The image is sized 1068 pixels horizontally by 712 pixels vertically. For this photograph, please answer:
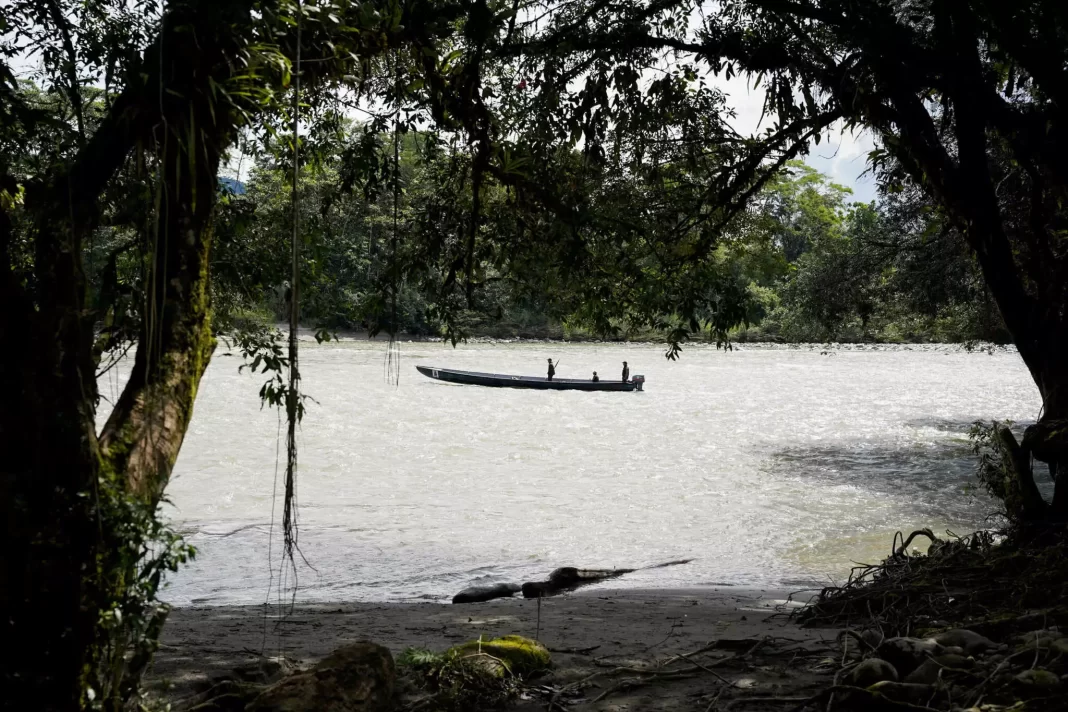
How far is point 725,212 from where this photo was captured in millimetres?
7797

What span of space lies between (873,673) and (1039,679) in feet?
2.05

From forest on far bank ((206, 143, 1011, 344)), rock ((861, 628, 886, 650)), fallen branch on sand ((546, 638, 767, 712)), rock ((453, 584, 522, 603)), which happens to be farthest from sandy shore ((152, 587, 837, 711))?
forest on far bank ((206, 143, 1011, 344))

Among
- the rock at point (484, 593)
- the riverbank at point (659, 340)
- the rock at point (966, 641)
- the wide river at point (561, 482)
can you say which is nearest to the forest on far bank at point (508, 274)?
the wide river at point (561, 482)

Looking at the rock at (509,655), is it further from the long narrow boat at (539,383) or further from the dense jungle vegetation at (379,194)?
the long narrow boat at (539,383)

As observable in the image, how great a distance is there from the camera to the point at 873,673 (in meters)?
3.78

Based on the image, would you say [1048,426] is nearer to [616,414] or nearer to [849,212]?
[616,414]

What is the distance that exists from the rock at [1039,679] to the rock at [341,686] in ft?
8.25

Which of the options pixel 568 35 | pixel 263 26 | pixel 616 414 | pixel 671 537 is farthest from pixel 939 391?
pixel 263 26

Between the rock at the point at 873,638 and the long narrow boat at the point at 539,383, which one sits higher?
the rock at the point at 873,638

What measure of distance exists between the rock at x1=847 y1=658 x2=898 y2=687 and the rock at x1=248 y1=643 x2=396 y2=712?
198cm

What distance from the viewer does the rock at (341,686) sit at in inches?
142

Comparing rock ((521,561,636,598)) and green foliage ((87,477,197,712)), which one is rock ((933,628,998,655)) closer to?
green foliage ((87,477,197,712))

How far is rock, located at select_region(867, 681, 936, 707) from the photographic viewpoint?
3600mm

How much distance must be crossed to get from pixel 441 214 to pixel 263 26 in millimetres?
2840
